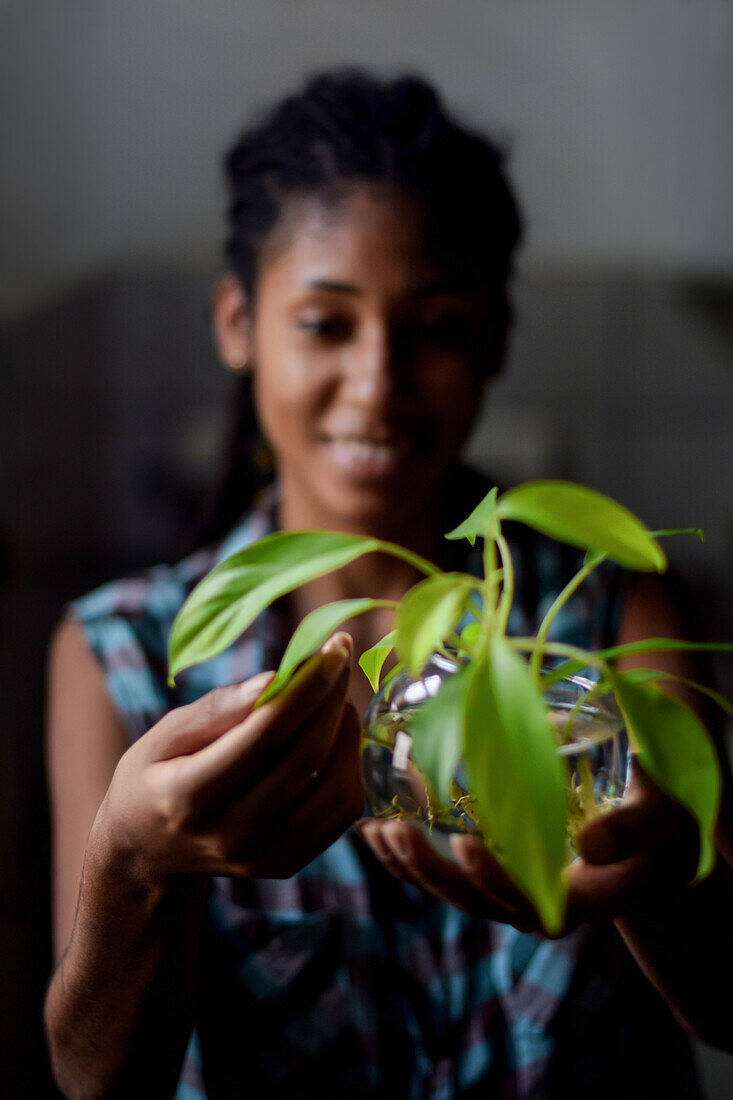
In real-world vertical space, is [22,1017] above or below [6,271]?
below

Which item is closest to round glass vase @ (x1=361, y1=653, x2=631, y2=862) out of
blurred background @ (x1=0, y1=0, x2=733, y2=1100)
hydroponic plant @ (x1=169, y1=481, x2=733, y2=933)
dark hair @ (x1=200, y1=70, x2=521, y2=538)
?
hydroponic plant @ (x1=169, y1=481, x2=733, y2=933)

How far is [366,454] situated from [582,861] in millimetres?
296

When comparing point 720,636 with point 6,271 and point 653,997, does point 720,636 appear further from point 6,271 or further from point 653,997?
point 6,271

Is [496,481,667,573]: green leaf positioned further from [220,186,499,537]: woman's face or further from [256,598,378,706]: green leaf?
[220,186,499,537]: woman's face

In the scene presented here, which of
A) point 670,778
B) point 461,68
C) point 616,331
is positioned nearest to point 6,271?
point 461,68

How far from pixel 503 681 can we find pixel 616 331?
62 cm

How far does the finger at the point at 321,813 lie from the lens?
0.27 meters

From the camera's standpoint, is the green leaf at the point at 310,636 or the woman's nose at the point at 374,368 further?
the woman's nose at the point at 374,368

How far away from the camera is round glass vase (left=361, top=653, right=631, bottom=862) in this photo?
234mm

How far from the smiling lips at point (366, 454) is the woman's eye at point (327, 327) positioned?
5cm

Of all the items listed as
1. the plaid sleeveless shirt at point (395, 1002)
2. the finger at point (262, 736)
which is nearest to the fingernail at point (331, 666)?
the finger at point (262, 736)

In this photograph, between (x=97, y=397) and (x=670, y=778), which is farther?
(x=97, y=397)

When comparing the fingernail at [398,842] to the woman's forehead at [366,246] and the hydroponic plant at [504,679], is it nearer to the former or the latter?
the hydroponic plant at [504,679]

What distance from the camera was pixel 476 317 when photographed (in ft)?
1.71
